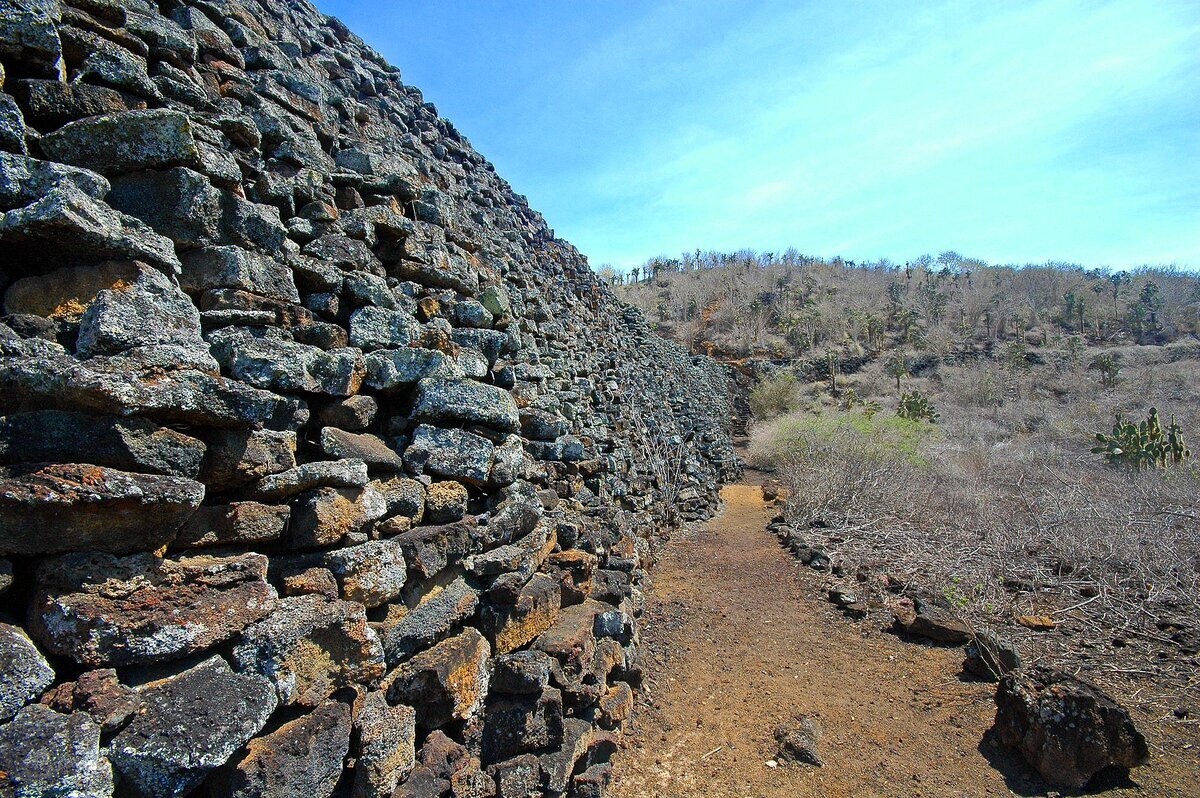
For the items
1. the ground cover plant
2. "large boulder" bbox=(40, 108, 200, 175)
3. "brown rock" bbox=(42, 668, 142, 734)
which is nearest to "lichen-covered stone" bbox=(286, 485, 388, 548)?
"brown rock" bbox=(42, 668, 142, 734)

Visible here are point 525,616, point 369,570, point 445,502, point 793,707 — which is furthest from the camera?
point 793,707

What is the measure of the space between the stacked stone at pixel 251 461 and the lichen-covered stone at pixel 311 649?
1 cm

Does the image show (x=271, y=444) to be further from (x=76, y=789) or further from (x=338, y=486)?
(x=76, y=789)

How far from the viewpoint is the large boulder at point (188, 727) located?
1571mm

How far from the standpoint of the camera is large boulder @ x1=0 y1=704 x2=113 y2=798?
1.36 meters

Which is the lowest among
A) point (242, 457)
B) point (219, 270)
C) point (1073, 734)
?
point (1073, 734)

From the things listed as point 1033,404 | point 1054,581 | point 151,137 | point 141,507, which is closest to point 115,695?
point 141,507

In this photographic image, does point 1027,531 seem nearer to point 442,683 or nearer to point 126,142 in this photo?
point 442,683

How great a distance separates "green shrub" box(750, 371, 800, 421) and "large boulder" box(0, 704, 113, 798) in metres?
25.7

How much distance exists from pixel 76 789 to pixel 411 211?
3.41 m

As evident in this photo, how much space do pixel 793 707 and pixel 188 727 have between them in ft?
14.2

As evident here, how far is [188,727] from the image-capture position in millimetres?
1680

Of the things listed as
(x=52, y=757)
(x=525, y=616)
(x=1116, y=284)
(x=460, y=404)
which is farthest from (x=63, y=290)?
(x=1116, y=284)

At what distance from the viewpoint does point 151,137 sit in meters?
2.40
